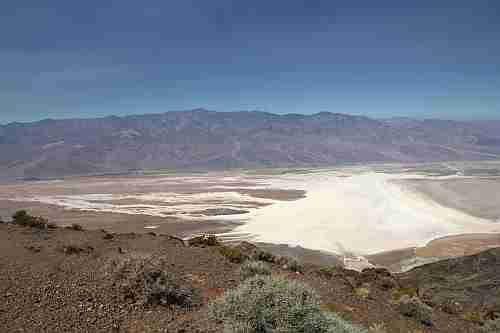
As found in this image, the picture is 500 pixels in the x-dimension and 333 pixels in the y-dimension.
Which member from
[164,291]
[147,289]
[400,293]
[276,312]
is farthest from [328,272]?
[276,312]

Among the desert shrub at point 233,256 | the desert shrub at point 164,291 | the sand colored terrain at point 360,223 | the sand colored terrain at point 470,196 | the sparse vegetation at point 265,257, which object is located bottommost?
the sand colored terrain at point 360,223

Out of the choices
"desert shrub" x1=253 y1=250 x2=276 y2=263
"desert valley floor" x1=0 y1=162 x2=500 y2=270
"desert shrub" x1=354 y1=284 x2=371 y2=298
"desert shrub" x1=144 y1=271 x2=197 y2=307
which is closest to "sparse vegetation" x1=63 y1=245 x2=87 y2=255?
"desert shrub" x1=144 y1=271 x2=197 y2=307

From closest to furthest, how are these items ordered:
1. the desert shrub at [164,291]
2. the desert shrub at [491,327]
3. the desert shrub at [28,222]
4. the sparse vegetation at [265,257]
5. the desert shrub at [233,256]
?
the desert shrub at [164,291] → the desert shrub at [491,327] → the desert shrub at [233,256] → the sparse vegetation at [265,257] → the desert shrub at [28,222]

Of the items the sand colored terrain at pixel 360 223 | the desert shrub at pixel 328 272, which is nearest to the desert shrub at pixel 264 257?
the desert shrub at pixel 328 272

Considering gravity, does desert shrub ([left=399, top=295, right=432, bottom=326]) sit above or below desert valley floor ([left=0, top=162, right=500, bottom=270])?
above

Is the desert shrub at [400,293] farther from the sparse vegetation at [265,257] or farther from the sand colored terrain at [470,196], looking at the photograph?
the sand colored terrain at [470,196]

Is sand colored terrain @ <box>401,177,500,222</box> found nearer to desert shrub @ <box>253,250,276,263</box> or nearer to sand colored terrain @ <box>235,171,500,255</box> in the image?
sand colored terrain @ <box>235,171,500,255</box>

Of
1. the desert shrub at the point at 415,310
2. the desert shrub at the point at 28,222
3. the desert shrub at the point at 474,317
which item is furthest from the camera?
the desert shrub at the point at 28,222

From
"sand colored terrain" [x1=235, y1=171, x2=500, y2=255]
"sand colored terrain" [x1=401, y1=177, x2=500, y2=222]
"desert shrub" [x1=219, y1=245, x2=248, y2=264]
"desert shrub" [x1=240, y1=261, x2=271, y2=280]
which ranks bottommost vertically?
"sand colored terrain" [x1=235, y1=171, x2=500, y2=255]
